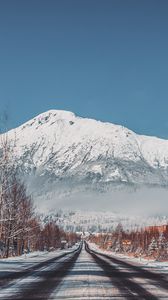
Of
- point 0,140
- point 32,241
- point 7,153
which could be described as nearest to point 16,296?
point 7,153

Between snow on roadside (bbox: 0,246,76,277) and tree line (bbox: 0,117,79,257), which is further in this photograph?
tree line (bbox: 0,117,79,257)

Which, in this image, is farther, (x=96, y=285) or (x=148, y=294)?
(x=96, y=285)

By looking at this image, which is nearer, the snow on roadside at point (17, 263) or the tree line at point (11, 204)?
the snow on roadside at point (17, 263)

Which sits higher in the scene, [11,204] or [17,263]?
[11,204]

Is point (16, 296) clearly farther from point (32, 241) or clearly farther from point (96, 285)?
point (32, 241)

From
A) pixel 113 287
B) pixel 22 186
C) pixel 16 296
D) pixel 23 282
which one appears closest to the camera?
pixel 16 296

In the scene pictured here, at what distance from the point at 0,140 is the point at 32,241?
2509 inches

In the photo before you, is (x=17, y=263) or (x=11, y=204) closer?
(x=17, y=263)

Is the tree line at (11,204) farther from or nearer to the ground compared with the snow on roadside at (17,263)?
farther from the ground

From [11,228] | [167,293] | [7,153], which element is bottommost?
[167,293]

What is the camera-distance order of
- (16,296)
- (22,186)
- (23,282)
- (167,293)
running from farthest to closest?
(22,186) → (23,282) → (167,293) → (16,296)

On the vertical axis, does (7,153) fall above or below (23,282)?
above

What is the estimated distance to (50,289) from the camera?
723 inches

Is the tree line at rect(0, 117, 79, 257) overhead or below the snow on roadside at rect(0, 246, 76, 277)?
overhead
